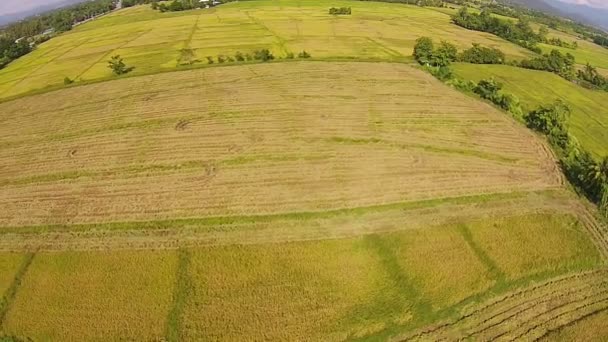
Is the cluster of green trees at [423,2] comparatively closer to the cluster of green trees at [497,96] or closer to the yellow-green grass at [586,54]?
the yellow-green grass at [586,54]

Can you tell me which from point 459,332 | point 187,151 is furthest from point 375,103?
point 459,332

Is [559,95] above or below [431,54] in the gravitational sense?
below

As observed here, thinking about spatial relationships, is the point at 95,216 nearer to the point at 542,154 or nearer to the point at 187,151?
the point at 187,151

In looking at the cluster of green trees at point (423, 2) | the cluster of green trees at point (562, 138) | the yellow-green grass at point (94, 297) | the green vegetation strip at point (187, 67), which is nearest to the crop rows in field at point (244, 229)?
the yellow-green grass at point (94, 297)

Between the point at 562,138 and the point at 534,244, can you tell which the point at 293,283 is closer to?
the point at 534,244

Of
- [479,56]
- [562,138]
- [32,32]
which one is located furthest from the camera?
[32,32]

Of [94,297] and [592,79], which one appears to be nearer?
[94,297]

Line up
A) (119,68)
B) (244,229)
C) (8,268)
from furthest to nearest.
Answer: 1. (119,68)
2. (244,229)
3. (8,268)

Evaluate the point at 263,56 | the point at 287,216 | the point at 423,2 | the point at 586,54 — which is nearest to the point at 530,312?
the point at 287,216
